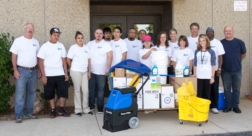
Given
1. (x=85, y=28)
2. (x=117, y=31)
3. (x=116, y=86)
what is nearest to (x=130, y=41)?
(x=117, y=31)

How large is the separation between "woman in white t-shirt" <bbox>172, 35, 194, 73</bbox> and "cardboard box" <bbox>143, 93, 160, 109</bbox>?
0.99 m

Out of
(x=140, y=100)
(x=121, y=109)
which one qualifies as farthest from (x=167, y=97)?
(x=121, y=109)

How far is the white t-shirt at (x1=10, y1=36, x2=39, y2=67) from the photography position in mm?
5805

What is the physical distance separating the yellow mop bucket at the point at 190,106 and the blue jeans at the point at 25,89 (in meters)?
3.00

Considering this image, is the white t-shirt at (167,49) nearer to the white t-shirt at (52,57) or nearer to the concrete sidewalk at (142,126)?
the concrete sidewalk at (142,126)

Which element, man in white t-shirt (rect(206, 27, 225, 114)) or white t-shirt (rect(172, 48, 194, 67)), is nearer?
white t-shirt (rect(172, 48, 194, 67))

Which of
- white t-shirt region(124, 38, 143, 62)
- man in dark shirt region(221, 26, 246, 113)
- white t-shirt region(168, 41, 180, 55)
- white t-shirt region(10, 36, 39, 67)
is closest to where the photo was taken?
white t-shirt region(10, 36, 39, 67)

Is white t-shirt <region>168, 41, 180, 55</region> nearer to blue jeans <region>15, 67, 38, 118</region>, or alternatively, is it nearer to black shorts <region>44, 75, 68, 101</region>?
black shorts <region>44, 75, 68, 101</region>

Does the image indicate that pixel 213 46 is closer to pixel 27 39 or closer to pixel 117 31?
pixel 117 31

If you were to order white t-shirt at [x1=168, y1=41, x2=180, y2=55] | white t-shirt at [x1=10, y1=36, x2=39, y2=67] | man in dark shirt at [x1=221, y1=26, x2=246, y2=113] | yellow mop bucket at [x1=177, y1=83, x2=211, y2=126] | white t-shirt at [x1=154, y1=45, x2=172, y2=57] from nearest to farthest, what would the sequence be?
yellow mop bucket at [x1=177, y1=83, x2=211, y2=126], white t-shirt at [x1=10, y1=36, x2=39, y2=67], white t-shirt at [x1=154, y1=45, x2=172, y2=57], man in dark shirt at [x1=221, y1=26, x2=246, y2=113], white t-shirt at [x1=168, y1=41, x2=180, y2=55]

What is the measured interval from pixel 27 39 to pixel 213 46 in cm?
395

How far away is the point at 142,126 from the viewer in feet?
18.0

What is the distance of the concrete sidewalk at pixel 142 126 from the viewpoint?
514 centimetres

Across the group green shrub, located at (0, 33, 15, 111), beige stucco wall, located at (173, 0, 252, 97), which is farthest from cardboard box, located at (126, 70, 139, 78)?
beige stucco wall, located at (173, 0, 252, 97)
